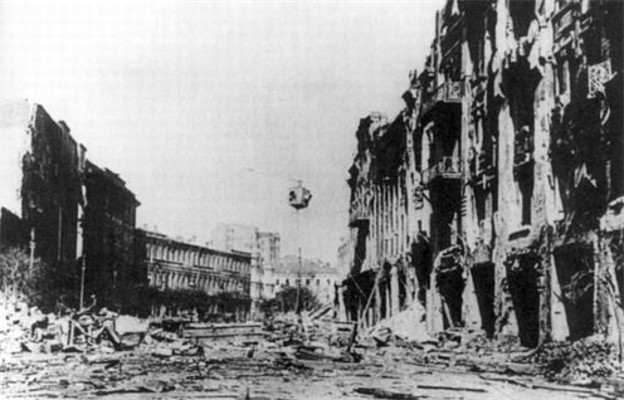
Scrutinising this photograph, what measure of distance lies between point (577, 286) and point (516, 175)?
4103mm

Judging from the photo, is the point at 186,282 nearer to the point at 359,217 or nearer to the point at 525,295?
the point at 359,217

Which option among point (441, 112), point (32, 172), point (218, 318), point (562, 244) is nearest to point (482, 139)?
point (441, 112)

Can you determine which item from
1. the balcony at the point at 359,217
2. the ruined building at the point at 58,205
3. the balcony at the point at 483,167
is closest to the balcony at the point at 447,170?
the balcony at the point at 483,167

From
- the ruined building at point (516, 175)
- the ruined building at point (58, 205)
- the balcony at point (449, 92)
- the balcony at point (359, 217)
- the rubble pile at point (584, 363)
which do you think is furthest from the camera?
the balcony at point (359, 217)

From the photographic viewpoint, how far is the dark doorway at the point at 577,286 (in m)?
15.4

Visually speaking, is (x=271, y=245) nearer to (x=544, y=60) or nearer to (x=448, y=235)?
(x=448, y=235)

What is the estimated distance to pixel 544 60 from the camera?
56.2 feet

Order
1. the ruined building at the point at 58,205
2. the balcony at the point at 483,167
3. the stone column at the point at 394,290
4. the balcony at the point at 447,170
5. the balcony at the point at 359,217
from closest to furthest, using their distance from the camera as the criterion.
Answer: the ruined building at the point at 58,205
the balcony at the point at 483,167
the balcony at the point at 447,170
the stone column at the point at 394,290
the balcony at the point at 359,217

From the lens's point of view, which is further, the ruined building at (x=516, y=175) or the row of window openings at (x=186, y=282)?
the row of window openings at (x=186, y=282)

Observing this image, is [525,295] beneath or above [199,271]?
beneath

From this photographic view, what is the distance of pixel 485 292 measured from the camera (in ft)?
69.3

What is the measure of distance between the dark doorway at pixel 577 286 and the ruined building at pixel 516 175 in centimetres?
3

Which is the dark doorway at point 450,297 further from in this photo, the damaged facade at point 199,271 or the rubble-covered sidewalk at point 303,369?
the damaged facade at point 199,271

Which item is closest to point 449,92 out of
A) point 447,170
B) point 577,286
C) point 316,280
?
point 447,170
